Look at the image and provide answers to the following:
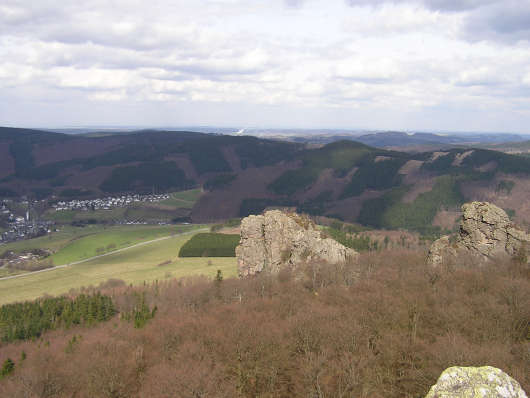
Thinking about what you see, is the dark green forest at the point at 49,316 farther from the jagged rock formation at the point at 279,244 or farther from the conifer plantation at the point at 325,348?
the conifer plantation at the point at 325,348

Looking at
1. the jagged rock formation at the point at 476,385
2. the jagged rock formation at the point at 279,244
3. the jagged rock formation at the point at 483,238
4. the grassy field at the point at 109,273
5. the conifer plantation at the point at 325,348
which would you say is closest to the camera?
the jagged rock formation at the point at 476,385

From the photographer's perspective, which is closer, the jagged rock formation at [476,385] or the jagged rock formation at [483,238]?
the jagged rock formation at [476,385]

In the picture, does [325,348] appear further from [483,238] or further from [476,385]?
[483,238]

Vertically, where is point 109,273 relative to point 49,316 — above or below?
below

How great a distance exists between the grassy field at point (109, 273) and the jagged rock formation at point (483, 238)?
86.8 meters

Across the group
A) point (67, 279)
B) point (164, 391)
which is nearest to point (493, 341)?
point (164, 391)

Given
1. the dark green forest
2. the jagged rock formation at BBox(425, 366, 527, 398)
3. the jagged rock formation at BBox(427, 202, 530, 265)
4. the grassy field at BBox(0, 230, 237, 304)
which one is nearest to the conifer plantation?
the jagged rock formation at BBox(425, 366, 527, 398)

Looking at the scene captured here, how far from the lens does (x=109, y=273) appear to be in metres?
173

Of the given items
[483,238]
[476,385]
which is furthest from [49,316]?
[476,385]

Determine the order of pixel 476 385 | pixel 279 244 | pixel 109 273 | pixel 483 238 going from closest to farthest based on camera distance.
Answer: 1. pixel 476 385
2. pixel 483 238
3. pixel 279 244
4. pixel 109 273

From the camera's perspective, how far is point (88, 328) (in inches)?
4186

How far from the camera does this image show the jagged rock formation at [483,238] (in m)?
82.7

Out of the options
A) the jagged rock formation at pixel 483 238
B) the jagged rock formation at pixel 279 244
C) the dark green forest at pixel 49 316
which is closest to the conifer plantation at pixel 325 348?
the jagged rock formation at pixel 483 238

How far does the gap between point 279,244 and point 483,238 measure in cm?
5319
